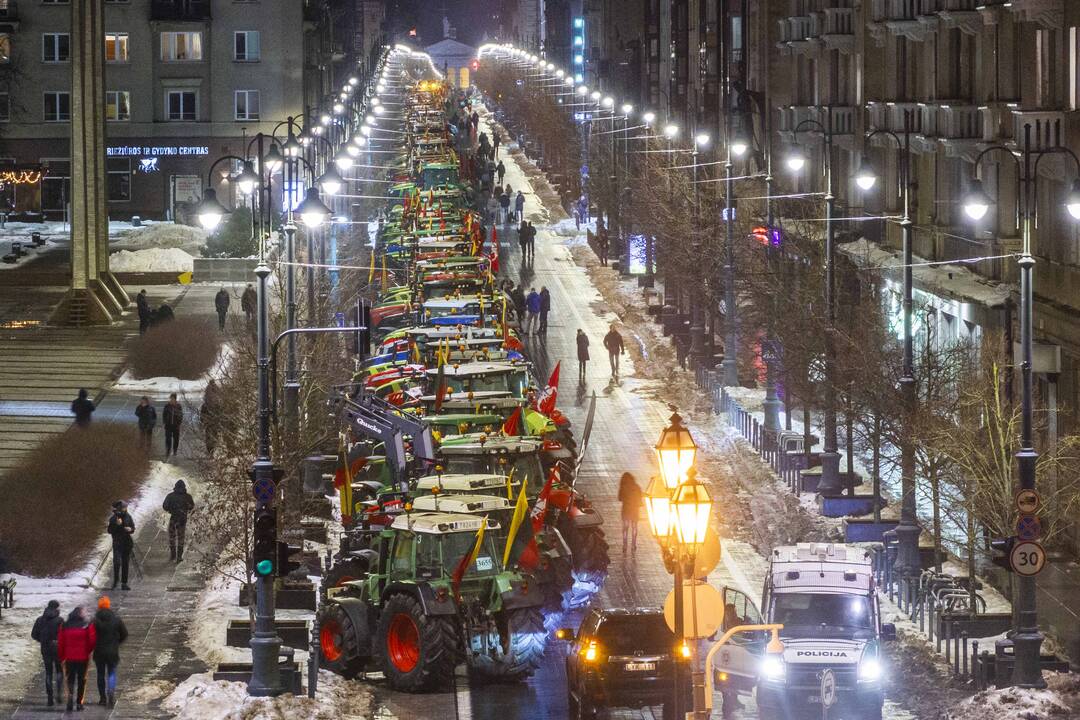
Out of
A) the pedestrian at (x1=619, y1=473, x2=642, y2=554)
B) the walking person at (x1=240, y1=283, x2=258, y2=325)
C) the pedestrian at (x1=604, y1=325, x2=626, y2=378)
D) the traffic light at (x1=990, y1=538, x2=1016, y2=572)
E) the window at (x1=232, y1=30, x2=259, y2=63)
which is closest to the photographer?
the traffic light at (x1=990, y1=538, x2=1016, y2=572)

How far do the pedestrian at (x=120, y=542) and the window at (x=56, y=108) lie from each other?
7256 cm

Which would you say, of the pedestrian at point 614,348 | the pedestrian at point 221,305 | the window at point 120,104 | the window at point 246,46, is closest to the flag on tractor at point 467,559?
the pedestrian at point 614,348

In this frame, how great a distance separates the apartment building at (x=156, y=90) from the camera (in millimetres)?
107062

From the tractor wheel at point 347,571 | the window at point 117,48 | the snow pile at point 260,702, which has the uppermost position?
the window at point 117,48

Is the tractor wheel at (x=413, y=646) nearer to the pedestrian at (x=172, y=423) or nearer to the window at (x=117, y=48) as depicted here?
the pedestrian at (x=172, y=423)

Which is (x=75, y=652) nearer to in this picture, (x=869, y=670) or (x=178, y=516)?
(x=178, y=516)

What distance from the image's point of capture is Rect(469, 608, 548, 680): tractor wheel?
29969 mm

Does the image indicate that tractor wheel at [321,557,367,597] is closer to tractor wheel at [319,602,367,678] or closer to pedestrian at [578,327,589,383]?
tractor wheel at [319,602,367,678]

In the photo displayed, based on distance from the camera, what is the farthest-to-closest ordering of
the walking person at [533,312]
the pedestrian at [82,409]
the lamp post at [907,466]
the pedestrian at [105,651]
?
the walking person at [533,312]
the pedestrian at [82,409]
the lamp post at [907,466]
the pedestrian at [105,651]

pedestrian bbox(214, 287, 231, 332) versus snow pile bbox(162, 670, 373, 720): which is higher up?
pedestrian bbox(214, 287, 231, 332)

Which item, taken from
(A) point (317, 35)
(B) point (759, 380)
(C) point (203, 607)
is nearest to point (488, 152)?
(A) point (317, 35)

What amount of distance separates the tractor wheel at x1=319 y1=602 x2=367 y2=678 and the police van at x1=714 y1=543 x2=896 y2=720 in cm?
507

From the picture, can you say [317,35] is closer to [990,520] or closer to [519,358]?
[519,358]

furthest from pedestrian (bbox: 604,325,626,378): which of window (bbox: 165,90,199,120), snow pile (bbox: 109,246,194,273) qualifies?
window (bbox: 165,90,199,120)
